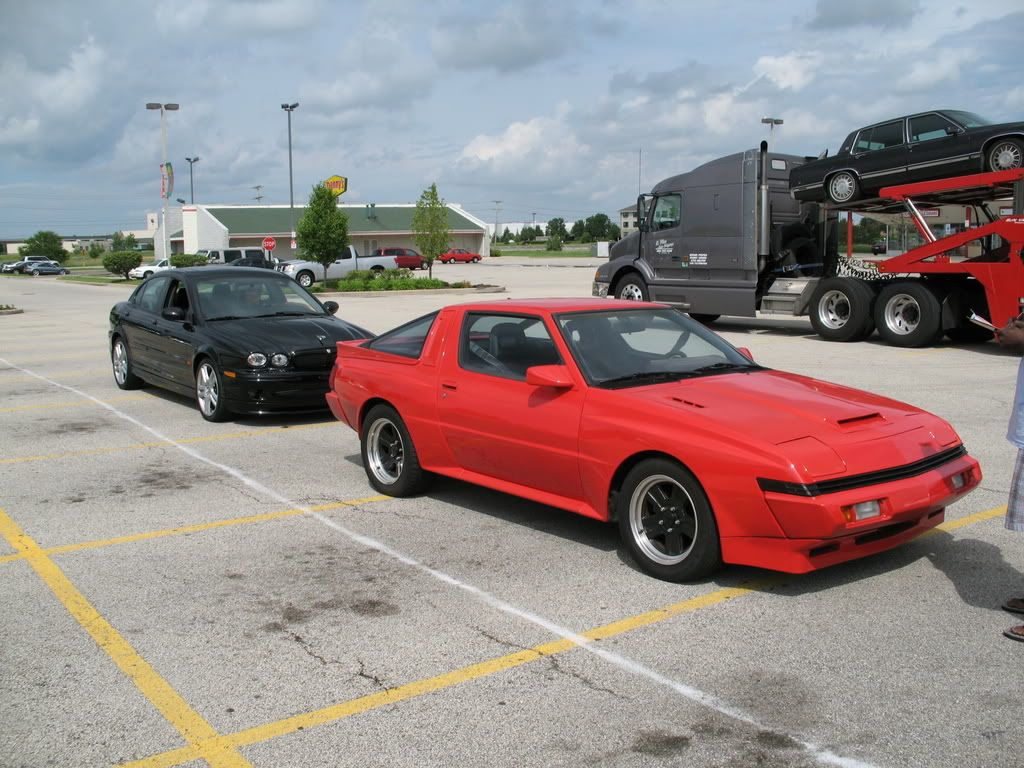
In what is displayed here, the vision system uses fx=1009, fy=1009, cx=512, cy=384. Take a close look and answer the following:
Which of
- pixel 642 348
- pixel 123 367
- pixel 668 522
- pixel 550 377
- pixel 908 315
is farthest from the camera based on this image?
pixel 908 315

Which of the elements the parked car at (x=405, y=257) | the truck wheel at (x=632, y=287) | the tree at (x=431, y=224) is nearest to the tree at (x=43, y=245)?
the parked car at (x=405, y=257)

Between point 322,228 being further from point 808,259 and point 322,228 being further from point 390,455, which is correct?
point 390,455

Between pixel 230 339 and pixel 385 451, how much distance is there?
3.57 m

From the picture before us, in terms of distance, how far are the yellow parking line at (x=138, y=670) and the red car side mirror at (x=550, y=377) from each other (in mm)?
2527

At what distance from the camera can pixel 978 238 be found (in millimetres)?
15516

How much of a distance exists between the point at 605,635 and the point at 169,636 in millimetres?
2035

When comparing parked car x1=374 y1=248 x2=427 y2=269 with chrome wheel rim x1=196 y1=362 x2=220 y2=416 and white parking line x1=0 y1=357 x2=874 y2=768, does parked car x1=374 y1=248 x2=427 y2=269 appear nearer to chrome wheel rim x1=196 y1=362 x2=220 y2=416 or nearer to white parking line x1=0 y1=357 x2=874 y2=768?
chrome wheel rim x1=196 y1=362 x2=220 y2=416

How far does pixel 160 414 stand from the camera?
429 inches

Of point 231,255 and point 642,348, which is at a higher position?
point 231,255

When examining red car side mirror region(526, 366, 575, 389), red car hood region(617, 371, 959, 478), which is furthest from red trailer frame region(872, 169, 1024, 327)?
red car side mirror region(526, 366, 575, 389)

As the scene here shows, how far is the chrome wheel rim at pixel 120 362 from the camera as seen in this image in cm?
1254

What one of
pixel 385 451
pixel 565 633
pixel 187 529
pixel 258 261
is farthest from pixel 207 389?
pixel 258 261

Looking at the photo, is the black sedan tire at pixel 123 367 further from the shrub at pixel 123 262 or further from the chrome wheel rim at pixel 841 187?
the shrub at pixel 123 262

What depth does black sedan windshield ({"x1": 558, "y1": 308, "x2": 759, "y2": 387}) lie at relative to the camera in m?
5.94
